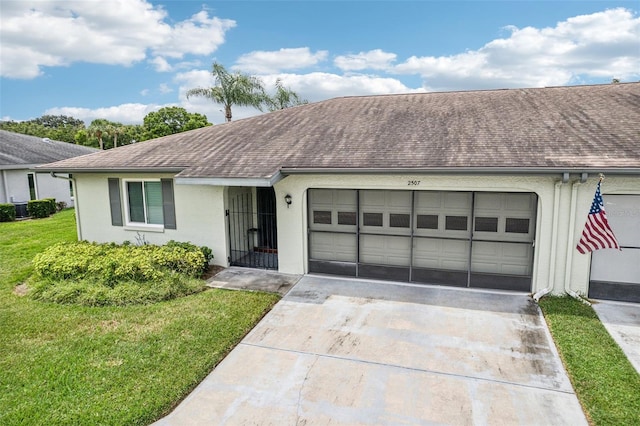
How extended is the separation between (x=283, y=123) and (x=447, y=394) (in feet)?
31.2

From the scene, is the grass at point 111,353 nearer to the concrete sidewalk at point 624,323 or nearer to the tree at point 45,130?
the concrete sidewalk at point 624,323

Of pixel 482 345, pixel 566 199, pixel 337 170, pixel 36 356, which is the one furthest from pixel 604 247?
pixel 36 356

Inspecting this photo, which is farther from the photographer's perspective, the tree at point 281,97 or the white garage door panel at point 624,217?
the tree at point 281,97

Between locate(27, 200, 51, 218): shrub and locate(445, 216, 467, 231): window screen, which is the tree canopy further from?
locate(445, 216, 467, 231): window screen

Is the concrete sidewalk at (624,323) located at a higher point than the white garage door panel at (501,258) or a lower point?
lower

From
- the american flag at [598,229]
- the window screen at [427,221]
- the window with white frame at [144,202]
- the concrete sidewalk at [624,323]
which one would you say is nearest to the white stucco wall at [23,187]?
the window with white frame at [144,202]

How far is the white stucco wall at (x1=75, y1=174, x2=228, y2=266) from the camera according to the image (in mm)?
10227

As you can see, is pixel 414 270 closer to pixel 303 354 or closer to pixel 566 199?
pixel 566 199

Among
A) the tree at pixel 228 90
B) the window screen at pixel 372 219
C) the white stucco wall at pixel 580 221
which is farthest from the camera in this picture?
the tree at pixel 228 90

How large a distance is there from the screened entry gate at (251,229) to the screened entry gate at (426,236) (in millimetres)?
1833

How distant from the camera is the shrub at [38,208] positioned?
1941cm

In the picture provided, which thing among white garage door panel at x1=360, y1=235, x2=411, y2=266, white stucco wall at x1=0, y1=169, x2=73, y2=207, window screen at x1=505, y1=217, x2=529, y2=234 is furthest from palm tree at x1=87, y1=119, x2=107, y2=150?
window screen at x1=505, y1=217, x2=529, y2=234

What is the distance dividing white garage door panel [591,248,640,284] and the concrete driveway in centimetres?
155

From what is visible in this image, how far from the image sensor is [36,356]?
19.8 feet
